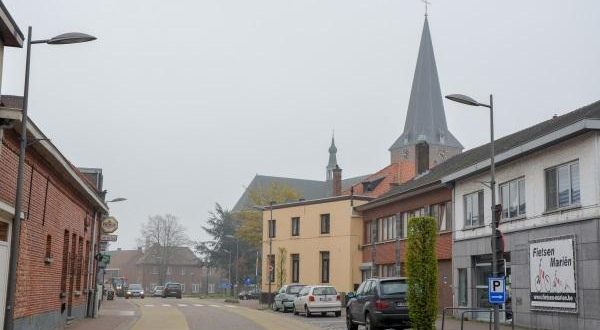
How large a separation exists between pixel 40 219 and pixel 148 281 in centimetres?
10909

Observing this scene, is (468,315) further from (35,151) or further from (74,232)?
(35,151)

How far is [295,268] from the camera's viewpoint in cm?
5228

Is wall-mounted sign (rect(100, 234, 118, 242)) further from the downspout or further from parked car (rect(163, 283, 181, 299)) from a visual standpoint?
parked car (rect(163, 283, 181, 299))

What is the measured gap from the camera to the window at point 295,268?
170 feet

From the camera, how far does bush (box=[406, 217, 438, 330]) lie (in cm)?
1828

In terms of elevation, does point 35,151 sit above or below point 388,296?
above

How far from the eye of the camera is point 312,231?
50375 millimetres

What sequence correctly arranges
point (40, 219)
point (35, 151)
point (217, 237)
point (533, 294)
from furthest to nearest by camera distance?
point (217, 237) → point (533, 294) → point (40, 219) → point (35, 151)

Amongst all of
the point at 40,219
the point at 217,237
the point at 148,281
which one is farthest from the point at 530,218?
the point at 148,281

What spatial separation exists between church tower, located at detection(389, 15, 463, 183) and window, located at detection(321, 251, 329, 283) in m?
46.0

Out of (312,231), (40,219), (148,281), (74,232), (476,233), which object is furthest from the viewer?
(148,281)

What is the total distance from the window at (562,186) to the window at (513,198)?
178 cm

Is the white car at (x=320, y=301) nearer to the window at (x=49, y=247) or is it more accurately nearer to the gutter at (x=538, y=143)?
the gutter at (x=538, y=143)

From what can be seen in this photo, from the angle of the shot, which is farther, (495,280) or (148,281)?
(148,281)
